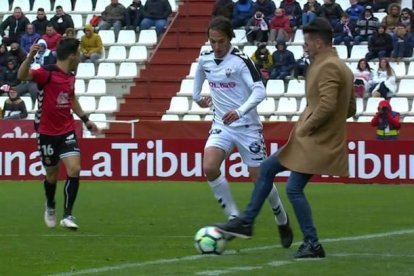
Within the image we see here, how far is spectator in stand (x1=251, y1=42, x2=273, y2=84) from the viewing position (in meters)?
31.5

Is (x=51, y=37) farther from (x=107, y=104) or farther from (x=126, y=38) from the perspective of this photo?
(x=107, y=104)

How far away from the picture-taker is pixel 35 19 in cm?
3659

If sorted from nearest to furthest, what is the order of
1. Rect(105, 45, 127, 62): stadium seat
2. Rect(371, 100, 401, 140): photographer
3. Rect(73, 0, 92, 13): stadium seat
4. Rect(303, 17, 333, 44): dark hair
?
Rect(303, 17, 333, 44): dark hair, Rect(371, 100, 401, 140): photographer, Rect(105, 45, 127, 62): stadium seat, Rect(73, 0, 92, 13): stadium seat

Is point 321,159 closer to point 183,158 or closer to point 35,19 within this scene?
point 183,158

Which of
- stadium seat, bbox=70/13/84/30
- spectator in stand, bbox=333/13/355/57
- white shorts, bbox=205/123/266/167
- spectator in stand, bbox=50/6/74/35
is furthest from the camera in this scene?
stadium seat, bbox=70/13/84/30

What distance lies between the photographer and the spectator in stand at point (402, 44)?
31.0m

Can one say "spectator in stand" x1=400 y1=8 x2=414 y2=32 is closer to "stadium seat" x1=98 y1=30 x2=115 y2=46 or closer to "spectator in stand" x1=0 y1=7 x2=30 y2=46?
"stadium seat" x1=98 y1=30 x2=115 y2=46

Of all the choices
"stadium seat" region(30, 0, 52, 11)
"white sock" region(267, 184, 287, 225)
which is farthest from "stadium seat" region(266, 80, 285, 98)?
"white sock" region(267, 184, 287, 225)

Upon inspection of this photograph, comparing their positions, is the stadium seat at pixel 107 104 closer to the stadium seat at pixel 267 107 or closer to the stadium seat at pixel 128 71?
the stadium seat at pixel 128 71

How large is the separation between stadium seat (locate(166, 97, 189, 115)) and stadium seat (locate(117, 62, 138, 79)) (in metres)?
2.08

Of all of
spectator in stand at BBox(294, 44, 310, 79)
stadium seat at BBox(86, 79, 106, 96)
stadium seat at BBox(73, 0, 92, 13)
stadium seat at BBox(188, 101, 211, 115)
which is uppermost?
stadium seat at BBox(73, 0, 92, 13)

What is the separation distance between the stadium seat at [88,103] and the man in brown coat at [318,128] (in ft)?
70.6

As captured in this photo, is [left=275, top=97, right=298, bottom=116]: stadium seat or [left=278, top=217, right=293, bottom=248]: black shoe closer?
[left=278, top=217, right=293, bottom=248]: black shoe

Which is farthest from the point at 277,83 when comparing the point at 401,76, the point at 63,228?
the point at 63,228
